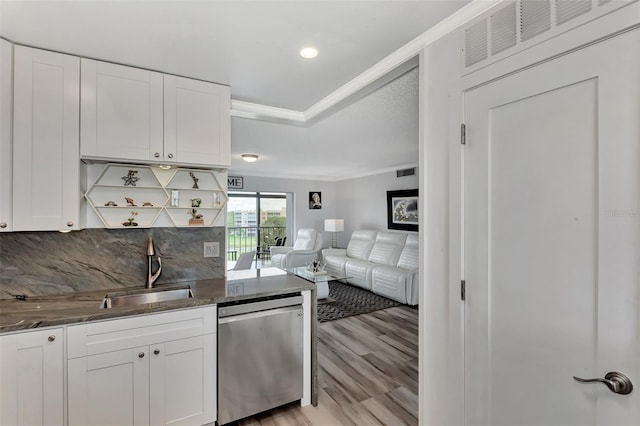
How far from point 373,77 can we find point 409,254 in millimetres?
3754

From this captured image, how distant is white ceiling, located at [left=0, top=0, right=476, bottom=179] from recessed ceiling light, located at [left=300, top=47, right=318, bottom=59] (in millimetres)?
37

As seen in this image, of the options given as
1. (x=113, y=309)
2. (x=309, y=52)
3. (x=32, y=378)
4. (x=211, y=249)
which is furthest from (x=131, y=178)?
(x=309, y=52)

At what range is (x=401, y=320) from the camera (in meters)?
4.14

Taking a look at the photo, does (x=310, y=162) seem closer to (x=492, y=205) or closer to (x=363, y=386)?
(x=363, y=386)

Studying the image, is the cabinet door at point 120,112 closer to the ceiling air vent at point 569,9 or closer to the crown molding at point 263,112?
the crown molding at point 263,112

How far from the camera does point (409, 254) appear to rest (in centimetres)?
521

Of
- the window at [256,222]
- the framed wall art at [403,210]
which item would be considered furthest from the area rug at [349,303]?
the window at [256,222]

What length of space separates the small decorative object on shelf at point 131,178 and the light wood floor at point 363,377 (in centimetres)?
196

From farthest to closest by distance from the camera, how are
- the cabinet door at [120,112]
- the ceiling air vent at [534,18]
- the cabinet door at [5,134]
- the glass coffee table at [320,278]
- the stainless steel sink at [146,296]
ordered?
the glass coffee table at [320,278] < the stainless steel sink at [146,296] < the cabinet door at [120,112] < the cabinet door at [5,134] < the ceiling air vent at [534,18]

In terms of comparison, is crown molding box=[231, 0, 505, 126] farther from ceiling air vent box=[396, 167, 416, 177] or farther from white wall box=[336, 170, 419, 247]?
white wall box=[336, 170, 419, 247]

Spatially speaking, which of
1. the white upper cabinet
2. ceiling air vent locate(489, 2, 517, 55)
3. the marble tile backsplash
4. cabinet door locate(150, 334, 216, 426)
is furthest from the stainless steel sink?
ceiling air vent locate(489, 2, 517, 55)

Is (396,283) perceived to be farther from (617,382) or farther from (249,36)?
(249,36)

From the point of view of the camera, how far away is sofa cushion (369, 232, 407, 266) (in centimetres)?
556

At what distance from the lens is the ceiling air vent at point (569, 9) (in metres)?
1.07
